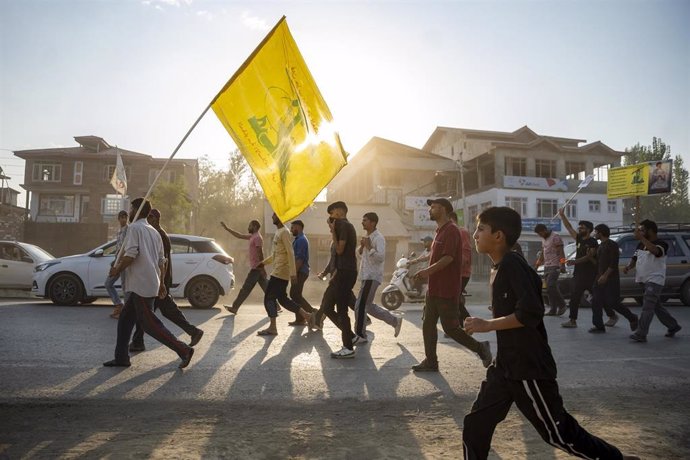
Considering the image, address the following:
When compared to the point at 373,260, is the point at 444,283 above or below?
below

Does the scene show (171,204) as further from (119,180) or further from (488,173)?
(488,173)

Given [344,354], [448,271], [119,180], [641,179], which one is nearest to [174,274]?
[344,354]

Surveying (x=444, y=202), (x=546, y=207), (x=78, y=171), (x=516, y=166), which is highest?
(x=516, y=166)

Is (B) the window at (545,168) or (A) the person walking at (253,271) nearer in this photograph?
(A) the person walking at (253,271)

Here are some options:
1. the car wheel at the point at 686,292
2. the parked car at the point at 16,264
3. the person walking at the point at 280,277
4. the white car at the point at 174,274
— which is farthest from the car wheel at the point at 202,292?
the car wheel at the point at 686,292

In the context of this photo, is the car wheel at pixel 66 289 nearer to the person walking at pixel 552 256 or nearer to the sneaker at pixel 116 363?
the sneaker at pixel 116 363

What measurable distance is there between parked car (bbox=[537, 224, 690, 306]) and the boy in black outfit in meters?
11.2

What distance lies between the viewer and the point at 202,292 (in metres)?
11.3

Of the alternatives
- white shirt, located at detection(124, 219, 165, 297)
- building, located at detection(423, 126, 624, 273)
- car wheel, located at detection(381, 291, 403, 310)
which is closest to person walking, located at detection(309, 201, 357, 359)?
white shirt, located at detection(124, 219, 165, 297)

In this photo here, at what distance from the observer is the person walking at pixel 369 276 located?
6766 millimetres

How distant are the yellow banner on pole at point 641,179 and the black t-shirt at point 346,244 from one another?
→ 71.5 ft

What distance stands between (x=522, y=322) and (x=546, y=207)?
4421 centimetres

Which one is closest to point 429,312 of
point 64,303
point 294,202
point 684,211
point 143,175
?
point 294,202

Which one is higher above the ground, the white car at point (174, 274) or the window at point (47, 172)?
the window at point (47, 172)
